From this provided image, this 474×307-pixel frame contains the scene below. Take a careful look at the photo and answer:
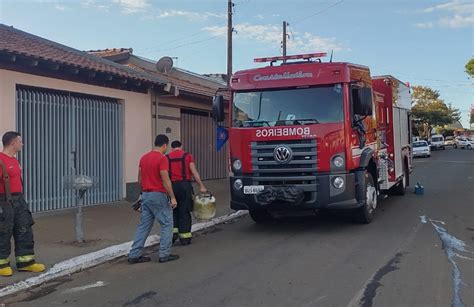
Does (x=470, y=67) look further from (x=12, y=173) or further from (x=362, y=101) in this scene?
(x=12, y=173)

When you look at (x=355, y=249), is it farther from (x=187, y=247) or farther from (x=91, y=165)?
(x=91, y=165)

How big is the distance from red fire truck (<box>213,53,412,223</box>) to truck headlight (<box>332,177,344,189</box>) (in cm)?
2

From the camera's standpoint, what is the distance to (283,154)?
890 cm

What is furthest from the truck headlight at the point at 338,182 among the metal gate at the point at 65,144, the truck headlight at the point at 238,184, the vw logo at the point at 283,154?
the metal gate at the point at 65,144

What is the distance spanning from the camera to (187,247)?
27.7 ft

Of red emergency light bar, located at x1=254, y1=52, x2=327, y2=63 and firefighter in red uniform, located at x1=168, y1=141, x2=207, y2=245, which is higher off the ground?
red emergency light bar, located at x1=254, y1=52, x2=327, y2=63

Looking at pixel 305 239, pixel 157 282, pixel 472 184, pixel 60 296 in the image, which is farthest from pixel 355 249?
pixel 472 184

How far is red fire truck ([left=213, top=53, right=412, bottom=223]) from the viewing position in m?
8.83

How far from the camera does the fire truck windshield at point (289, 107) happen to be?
29.6ft

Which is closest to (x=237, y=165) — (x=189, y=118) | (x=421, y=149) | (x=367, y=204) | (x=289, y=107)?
(x=289, y=107)

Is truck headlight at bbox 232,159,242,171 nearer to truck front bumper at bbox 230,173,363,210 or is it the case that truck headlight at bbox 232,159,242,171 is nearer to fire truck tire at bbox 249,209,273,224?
truck front bumper at bbox 230,173,363,210

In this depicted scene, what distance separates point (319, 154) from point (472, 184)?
481 inches

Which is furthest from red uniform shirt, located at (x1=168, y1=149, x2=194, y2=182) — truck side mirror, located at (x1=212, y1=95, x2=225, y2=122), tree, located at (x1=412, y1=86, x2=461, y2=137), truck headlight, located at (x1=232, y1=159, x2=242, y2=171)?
tree, located at (x1=412, y1=86, x2=461, y2=137)

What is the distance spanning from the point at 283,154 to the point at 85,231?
3.87 m
